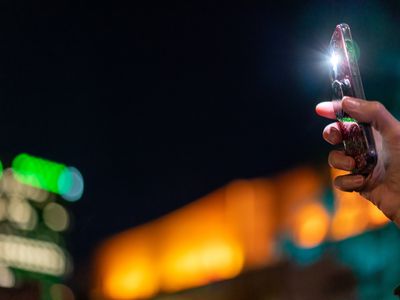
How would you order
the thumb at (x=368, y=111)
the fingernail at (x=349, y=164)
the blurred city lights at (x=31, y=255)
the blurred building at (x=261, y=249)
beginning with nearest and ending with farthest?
1. the thumb at (x=368, y=111)
2. the fingernail at (x=349, y=164)
3. the blurred building at (x=261, y=249)
4. the blurred city lights at (x=31, y=255)

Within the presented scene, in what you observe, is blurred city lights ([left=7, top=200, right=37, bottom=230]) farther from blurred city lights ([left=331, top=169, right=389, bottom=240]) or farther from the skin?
the skin

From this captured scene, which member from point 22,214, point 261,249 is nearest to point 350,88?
point 261,249

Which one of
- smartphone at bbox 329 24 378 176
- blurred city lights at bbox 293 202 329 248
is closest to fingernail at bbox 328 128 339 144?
smartphone at bbox 329 24 378 176

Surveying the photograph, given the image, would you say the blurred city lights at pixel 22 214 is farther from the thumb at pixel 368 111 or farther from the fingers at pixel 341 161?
the thumb at pixel 368 111

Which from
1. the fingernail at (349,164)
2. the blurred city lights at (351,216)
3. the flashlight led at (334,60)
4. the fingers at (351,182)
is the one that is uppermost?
the blurred city lights at (351,216)

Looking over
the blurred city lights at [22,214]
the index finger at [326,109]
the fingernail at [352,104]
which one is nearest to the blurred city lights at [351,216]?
the index finger at [326,109]

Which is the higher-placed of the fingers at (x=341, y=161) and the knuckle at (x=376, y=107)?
the knuckle at (x=376, y=107)
